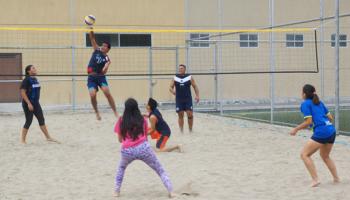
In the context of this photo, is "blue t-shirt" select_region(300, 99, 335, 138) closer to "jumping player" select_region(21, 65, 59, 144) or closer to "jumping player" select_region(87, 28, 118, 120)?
"jumping player" select_region(87, 28, 118, 120)

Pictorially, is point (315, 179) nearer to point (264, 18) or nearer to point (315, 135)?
point (315, 135)

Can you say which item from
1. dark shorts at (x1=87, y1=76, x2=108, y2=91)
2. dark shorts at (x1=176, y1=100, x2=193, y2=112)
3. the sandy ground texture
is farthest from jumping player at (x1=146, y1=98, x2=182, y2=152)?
dark shorts at (x1=176, y1=100, x2=193, y2=112)

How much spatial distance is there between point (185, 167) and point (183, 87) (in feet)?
13.5

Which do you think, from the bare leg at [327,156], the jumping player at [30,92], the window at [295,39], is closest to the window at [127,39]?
the window at [295,39]

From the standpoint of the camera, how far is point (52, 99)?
2072cm

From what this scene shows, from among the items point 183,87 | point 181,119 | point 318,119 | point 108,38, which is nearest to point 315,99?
point 318,119

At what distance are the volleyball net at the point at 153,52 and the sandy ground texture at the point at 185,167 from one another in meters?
7.23

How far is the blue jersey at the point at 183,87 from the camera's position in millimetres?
12312

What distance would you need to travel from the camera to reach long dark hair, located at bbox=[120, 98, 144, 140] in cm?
632

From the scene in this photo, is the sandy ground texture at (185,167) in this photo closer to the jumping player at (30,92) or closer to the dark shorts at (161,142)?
the dark shorts at (161,142)

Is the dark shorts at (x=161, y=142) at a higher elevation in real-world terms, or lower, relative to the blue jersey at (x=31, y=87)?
lower

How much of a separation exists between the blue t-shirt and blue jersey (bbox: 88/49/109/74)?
503 centimetres

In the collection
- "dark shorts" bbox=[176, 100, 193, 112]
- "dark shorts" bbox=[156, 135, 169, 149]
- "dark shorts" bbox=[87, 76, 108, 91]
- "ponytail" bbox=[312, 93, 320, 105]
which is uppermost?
"dark shorts" bbox=[87, 76, 108, 91]

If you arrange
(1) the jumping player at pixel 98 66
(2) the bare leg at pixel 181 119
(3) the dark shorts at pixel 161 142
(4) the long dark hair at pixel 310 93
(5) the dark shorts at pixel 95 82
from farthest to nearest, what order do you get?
(2) the bare leg at pixel 181 119, (5) the dark shorts at pixel 95 82, (1) the jumping player at pixel 98 66, (3) the dark shorts at pixel 161 142, (4) the long dark hair at pixel 310 93
